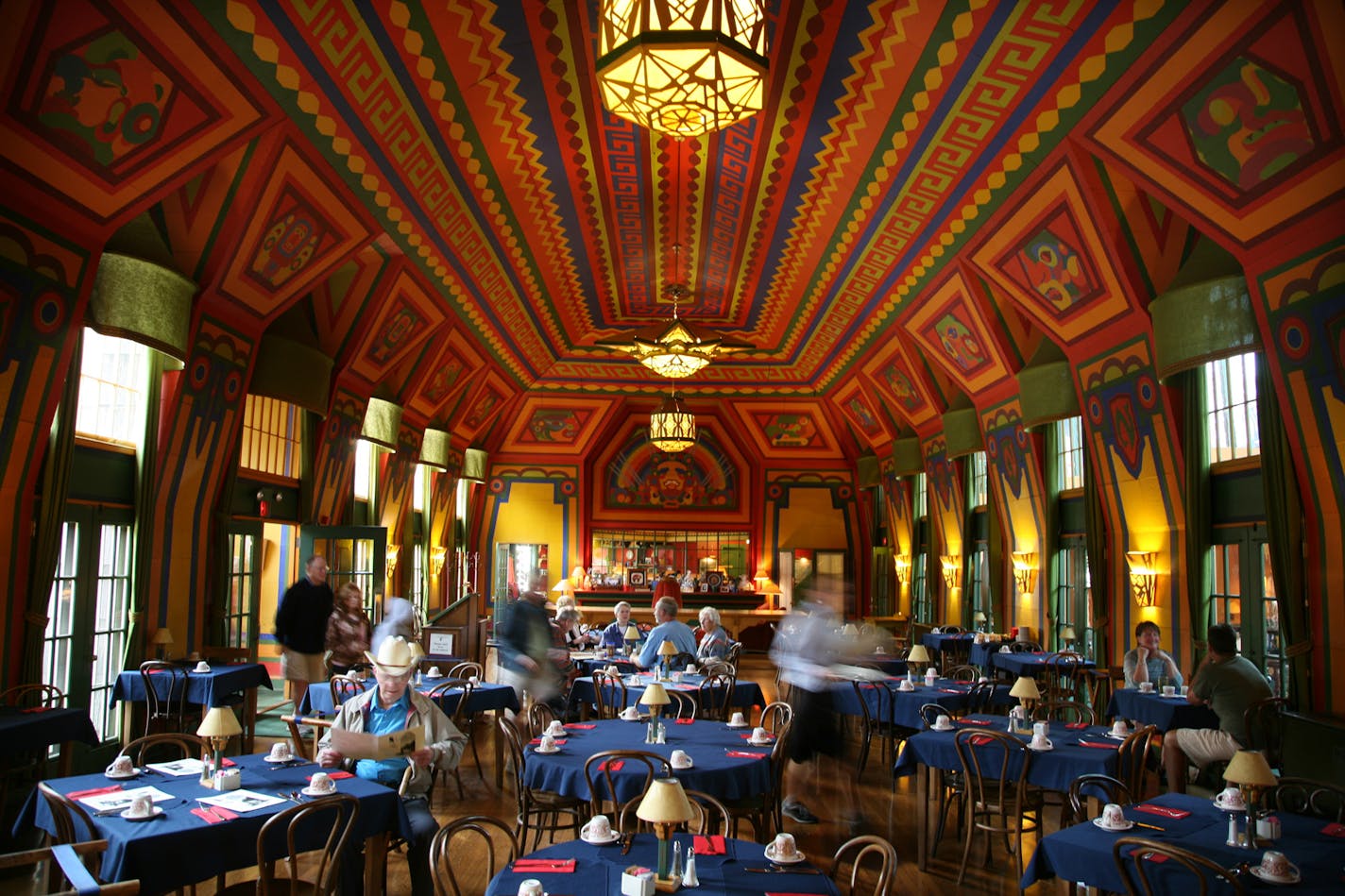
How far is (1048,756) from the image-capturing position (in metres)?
5.73

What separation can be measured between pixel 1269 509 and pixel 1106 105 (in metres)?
3.26

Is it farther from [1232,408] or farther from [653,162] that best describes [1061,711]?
[653,162]

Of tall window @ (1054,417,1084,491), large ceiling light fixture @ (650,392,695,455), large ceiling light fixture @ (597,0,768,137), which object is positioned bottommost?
tall window @ (1054,417,1084,491)

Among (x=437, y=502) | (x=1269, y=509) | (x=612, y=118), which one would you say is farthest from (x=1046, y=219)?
(x=437, y=502)

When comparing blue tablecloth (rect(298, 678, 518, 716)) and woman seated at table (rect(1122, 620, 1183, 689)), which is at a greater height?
woman seated at table (rect(1122, 620, 1183, 689))

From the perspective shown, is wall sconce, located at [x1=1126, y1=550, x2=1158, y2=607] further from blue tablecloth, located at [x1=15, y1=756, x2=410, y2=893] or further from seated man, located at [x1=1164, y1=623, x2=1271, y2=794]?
blue tablecloth, located at [x1=15, y1=756, x2=410, y2=893]

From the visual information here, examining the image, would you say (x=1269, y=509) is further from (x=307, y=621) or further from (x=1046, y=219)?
(x=307, y=621)

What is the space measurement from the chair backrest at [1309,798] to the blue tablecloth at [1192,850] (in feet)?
0.82

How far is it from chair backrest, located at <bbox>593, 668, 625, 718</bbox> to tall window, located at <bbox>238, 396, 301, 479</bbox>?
14.9 ft

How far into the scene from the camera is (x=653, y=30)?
15.8 feet

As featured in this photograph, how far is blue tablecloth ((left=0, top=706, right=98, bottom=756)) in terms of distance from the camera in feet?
18.6

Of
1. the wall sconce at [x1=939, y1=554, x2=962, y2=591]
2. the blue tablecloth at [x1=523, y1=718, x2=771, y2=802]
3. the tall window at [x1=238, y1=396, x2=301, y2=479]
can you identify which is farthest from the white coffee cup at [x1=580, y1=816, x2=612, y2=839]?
the wall sconce at [x1=939, y1=554, x2=962, y2=591]

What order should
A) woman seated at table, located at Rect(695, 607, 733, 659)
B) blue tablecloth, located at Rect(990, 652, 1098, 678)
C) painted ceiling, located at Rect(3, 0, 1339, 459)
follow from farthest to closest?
blue tablecloth, located at Rect(990, 652, 1098, 678) < woman seated at table, located at Rect(695, 607, 733, 659) < painted ceiling, located at Rect(3, 0, 1339, 459)

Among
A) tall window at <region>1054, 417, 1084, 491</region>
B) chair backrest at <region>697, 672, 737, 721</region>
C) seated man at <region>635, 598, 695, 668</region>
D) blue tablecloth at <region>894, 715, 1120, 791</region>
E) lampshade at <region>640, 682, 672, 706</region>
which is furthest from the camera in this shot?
tall window at <region>1054, 417, 1084, 491</region>
